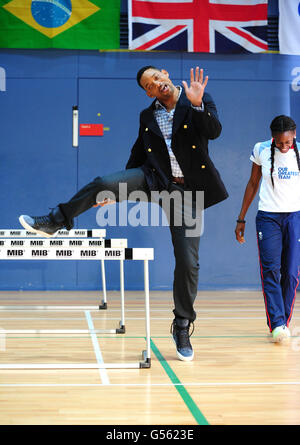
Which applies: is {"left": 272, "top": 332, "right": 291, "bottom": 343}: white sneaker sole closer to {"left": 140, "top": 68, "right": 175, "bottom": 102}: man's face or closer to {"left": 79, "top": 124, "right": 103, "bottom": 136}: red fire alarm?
{"left": 140, "top": 68, "right": 175, "bottom": 102}: man's face

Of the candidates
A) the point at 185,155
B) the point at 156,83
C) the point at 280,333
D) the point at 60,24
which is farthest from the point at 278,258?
the point at 60,24

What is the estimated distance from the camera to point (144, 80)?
3.16m

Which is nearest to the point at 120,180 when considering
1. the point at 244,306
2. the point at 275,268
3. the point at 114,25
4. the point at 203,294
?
the point at 275,268

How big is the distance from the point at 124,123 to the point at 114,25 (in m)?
1.24

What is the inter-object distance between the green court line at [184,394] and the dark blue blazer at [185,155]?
3.23 feet

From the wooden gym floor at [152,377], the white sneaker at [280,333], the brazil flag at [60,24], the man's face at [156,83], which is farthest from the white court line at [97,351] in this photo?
the brazil flag at [60,24]

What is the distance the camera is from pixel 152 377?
2986 millimetres

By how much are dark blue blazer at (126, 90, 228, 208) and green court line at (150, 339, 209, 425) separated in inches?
38.7

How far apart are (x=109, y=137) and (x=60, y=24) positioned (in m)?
1.53

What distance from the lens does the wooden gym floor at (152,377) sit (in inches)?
91.2

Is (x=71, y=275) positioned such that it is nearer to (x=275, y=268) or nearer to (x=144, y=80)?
(x=275, y=268)

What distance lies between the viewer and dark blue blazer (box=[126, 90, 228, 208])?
127 inches

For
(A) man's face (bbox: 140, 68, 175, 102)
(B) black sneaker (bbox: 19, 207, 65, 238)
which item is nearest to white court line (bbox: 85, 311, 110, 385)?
(B) black sneaker (bbox: 19, 207, 65, 238)

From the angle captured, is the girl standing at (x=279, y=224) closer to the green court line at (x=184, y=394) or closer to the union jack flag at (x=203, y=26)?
the green court line at (x=184, y=394)
